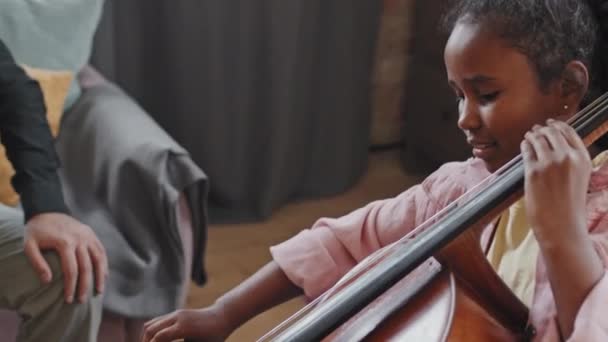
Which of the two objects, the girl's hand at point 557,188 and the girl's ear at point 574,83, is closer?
the girl's hand at point 557,188

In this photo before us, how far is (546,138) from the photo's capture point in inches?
28.6

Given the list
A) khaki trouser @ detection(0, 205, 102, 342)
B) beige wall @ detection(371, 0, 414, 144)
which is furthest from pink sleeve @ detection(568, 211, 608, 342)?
beige wall @ detection(371, 0, 414, 144)

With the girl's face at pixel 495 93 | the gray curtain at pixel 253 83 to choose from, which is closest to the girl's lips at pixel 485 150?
the girl's face at pixel 495 93

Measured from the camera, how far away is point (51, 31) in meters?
1.72

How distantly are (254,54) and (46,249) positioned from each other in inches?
50.1

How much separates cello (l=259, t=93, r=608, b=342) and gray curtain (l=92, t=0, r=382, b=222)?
1.51 m

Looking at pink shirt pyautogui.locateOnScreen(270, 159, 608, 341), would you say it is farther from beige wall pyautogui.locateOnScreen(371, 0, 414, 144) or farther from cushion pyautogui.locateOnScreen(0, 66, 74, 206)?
beige wall pyautogui.locateOnScreen(371, 0, 414, 144)

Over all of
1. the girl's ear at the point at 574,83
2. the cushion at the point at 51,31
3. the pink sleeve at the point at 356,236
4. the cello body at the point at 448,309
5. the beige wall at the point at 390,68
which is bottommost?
the beige wall at the point at 390,68

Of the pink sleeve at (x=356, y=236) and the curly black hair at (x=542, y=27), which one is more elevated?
the curly black hair at (x=542, y=27)

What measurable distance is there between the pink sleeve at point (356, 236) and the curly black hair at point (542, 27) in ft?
0.53

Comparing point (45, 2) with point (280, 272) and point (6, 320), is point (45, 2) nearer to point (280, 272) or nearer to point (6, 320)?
point (6, 320)

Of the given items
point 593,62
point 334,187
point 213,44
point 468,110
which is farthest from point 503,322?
point 334,187

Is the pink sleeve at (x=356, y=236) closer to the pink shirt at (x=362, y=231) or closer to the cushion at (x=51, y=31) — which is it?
the pink shirt at (x=362, y=231)

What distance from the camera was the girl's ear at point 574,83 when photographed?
0.82 meters
